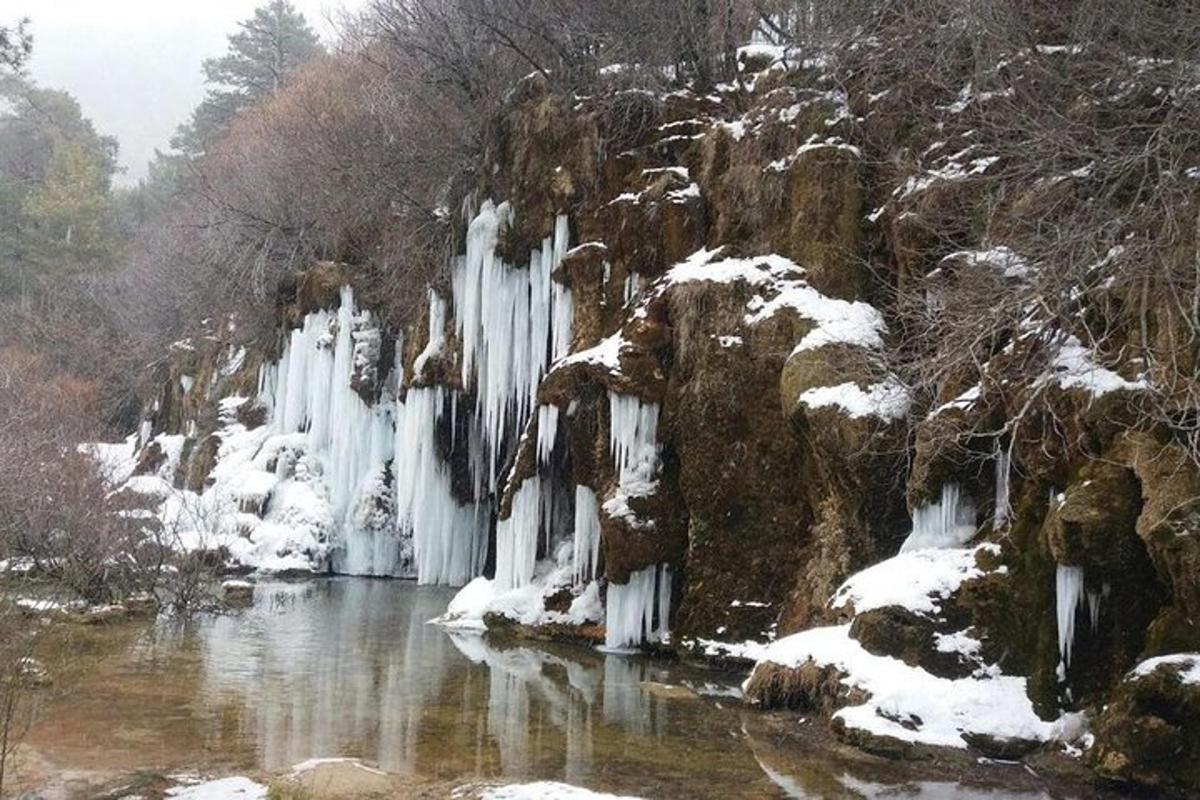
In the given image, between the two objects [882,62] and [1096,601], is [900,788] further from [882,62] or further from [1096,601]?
[882,62]

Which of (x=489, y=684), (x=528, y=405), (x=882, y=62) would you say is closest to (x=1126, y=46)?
(x=882, y=62)

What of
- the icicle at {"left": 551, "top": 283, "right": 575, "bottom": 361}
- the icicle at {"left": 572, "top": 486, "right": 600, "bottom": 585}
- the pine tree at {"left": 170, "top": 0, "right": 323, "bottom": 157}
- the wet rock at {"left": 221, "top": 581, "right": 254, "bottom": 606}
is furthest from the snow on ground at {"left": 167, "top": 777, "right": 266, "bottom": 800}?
the pine tree at {"left": 170, "top": 0, "right": 323, "bottom": 157}

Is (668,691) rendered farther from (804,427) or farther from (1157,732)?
(1157,732)

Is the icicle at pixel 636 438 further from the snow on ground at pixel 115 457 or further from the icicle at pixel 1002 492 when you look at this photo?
the snow on ground at pixel 115 457

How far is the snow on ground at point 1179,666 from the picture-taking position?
8188mm

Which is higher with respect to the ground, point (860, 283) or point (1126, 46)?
point (1126, 46)

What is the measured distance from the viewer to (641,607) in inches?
579

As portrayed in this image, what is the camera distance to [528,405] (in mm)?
19703

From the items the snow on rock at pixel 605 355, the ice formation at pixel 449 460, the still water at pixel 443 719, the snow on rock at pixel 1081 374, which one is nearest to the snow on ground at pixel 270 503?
the ice formation at pixel 449 460

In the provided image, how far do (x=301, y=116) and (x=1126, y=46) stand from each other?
27772 mm

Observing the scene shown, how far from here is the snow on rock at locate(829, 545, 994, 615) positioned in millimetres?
10281

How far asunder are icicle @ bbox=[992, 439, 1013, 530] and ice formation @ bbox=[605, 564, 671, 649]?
5150mm

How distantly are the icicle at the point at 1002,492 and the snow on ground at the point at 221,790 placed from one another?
711 centimetres

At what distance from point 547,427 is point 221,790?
8.95 metres
